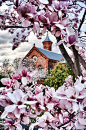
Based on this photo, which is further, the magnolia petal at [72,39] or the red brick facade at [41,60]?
the red brick facade at [41,60]

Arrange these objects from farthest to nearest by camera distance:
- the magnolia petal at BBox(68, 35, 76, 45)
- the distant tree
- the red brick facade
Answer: the red brick facade, the distant tree, the magnolia petal at BBox(68, 35, 76, 45)

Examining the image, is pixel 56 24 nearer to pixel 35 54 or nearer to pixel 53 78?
pixel 53 78

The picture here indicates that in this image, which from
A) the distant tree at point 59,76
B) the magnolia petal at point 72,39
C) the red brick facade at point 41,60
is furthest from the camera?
the red brick facade at point 41,60

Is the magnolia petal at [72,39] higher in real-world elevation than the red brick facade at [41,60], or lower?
higher

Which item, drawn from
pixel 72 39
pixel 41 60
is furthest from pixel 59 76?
pixel 72 39

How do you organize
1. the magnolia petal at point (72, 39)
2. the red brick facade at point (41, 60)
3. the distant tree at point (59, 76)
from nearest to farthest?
the magnolia petal at point (72, 39) < the distant tree at point (59, 76) < the red brick facade at point (41, 60)

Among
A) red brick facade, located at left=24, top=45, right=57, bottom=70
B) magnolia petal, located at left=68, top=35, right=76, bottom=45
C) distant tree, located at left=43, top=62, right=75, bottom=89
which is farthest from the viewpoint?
red brick facade, located at left=24, top=45, right=57, bottom=70

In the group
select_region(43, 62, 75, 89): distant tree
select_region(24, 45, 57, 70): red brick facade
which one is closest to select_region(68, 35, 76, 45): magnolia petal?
select_region(43, 62, 75, 89): distant tree

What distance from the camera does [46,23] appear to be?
0.83m

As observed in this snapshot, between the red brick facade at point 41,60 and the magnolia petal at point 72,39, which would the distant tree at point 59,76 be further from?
the magnolia petal at point 72,39

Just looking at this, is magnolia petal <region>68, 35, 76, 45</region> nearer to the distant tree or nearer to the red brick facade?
the distant tree

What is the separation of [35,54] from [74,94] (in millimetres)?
18119

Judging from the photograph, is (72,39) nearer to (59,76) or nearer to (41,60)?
(59,76)

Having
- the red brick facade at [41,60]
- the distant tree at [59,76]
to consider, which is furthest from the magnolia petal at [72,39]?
the red brick facade at [41,60]
